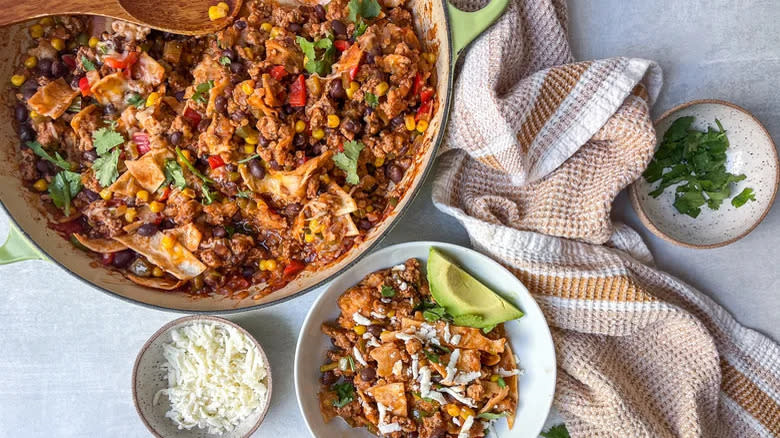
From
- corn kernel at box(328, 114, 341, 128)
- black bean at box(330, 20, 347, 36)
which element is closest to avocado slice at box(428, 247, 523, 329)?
corn kernel at box(328, 114, 341, 128)

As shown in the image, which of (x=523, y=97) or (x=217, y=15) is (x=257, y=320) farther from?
(x=523, y=97)

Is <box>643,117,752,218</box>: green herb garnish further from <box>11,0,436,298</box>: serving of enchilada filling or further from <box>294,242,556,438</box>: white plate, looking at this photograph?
<box>11,0,436,298</box>: serving of enchilada filling

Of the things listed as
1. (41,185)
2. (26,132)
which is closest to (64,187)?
(41,185)

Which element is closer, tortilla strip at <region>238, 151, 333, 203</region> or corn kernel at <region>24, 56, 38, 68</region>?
tortilla strip at <region>238, 151, 333, 203</region>

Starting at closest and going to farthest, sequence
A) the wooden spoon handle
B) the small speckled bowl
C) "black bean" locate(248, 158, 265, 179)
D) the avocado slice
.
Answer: the wooden spoon handle
"black bean" locate(248, 158, 265, 179)
the avocado slice
the small speckled bowl

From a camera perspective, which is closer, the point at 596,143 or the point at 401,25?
the point at 401,25

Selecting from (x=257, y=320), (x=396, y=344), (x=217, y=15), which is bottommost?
(x=257, y=320)

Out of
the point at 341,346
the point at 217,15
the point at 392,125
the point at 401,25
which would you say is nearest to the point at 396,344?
the point at 341,346

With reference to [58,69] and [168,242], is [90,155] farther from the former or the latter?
[168,242]
